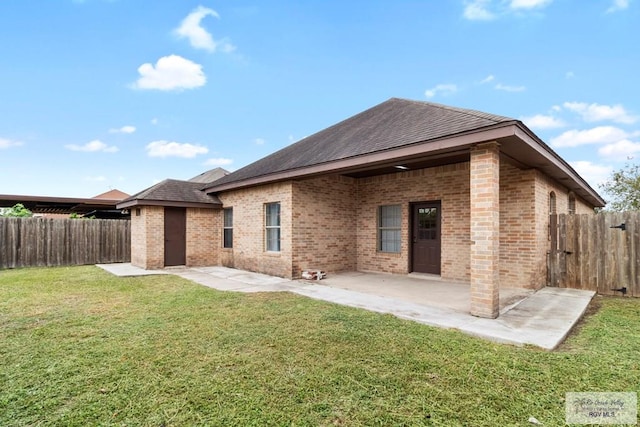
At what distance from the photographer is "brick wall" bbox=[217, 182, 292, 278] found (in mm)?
8906

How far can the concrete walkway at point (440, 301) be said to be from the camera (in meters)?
4.29

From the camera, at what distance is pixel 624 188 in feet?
61.6

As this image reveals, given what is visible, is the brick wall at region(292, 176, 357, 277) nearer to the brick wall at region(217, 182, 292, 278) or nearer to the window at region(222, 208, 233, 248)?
the brick wall at region(217, 182, 292, 278)

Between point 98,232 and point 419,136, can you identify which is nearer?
point 419,136

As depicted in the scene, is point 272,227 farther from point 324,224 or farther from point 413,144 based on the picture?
point 413,144

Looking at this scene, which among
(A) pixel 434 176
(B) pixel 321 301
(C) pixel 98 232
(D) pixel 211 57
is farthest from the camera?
(C) pixel 98 232

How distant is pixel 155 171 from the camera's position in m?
30.5

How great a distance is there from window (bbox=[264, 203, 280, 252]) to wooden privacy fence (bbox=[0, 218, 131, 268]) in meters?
7.65

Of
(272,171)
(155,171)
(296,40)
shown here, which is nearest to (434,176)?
(272,171)

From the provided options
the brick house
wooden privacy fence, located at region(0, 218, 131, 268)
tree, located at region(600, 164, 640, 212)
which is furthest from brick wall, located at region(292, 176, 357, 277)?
tree, located at region(600, 164, 640, 212)

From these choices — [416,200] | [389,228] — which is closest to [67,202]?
[389,228]

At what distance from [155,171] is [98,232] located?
19.3m

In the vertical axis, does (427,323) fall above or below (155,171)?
below

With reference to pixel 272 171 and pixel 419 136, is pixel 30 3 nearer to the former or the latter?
pixel 272 171
